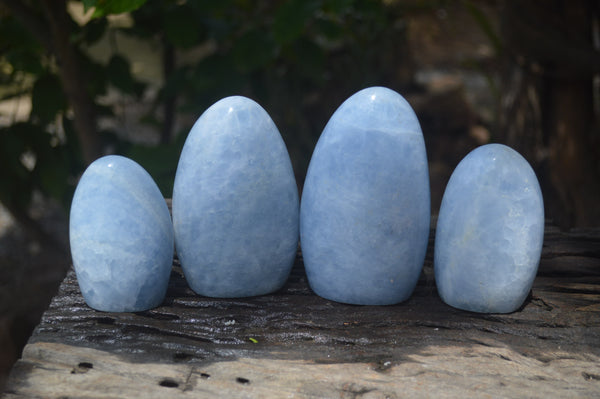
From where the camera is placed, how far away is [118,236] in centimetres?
89

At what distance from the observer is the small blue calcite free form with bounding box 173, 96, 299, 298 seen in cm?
93

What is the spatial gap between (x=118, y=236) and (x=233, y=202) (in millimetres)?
185

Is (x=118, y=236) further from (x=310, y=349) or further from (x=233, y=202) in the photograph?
(x=310, y=349)

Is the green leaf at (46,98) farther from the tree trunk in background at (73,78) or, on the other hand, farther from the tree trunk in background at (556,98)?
the tree trunk in background at (556,98)

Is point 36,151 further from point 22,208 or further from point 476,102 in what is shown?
point 476,102

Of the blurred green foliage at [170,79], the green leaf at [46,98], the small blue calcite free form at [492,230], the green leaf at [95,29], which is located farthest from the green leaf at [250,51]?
the small blue calcite free form at [492,230]

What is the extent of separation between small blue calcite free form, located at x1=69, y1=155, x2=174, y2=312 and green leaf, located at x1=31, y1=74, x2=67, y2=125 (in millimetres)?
739

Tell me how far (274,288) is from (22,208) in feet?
3.45

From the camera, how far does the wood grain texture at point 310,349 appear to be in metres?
0.76

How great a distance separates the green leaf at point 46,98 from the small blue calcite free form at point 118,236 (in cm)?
74

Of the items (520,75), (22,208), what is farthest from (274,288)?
(520,75)

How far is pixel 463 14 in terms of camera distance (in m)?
3.03

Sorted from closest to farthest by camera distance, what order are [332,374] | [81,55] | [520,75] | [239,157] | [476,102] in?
[332,374], [239,157], [81,55], [520,75], [476,102]

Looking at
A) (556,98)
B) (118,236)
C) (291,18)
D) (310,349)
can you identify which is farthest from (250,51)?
(556,98)
